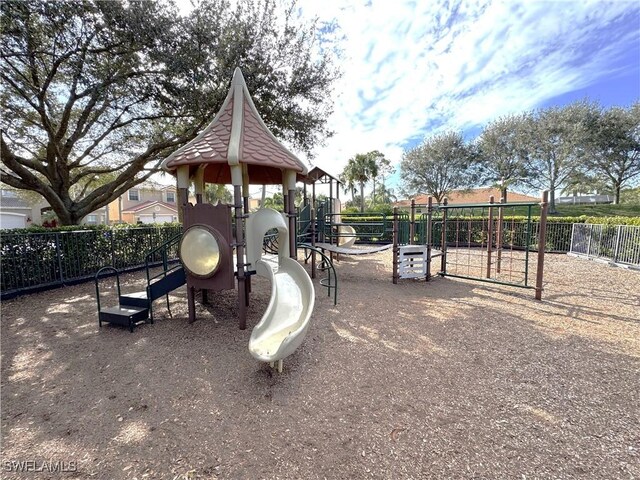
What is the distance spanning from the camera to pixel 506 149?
2689 cm

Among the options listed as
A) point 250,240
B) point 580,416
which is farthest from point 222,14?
point 580,416

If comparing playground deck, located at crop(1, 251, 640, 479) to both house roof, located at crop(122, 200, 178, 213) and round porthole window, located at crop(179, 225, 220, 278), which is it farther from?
house roof, located at crop(122, 200, 178, 213)

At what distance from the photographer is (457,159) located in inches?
1153

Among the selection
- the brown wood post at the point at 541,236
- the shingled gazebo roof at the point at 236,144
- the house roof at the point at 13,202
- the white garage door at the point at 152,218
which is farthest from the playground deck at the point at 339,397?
the house roof at the point at 13,202

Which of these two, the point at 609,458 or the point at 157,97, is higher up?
the point at 157,97

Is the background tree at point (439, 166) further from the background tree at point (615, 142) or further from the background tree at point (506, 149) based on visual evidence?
the background tree at point (615, 142)

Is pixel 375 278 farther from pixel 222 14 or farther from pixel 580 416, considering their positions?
pixel 222 14

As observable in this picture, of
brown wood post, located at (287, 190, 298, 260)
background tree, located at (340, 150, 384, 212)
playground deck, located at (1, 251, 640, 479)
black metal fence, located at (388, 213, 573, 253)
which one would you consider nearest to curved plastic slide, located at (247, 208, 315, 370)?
playground deck, located at (1, 251, 640, 479)

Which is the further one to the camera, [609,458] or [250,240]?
[250,240]

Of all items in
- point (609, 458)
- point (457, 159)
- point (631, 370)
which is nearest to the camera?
point (609, 458)

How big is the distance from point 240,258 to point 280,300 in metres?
1.00

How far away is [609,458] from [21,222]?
39.3 metres

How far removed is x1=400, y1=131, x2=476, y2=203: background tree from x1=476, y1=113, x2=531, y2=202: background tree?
1.83 meters

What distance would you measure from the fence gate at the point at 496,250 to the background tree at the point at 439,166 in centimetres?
1532
